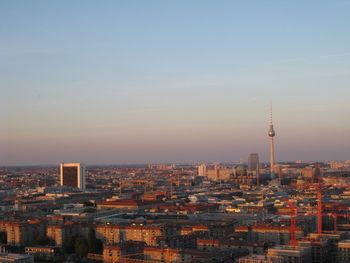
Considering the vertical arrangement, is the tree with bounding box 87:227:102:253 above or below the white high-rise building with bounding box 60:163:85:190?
below

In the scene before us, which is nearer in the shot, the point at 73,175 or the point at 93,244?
the point at 93,244

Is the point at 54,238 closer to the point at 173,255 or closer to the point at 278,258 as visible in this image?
the point at 173,255

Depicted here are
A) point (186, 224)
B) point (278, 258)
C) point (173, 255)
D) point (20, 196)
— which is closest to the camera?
point (278, 258)

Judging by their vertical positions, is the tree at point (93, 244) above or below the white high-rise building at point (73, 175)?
below

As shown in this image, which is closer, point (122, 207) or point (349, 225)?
point (349, 225)

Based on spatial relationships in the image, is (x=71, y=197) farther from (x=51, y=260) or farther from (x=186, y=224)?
(x=51, y=260)

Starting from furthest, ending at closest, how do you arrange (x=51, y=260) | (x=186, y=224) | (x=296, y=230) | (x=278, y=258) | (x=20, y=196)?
(x=20, y=196), (x=186, y=224), (x=296, y=230), (x=51, y=260), (x=278, y=258)

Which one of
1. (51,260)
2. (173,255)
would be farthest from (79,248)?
(173,255)

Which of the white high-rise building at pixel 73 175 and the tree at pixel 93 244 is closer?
the tree at pixel 93 244
